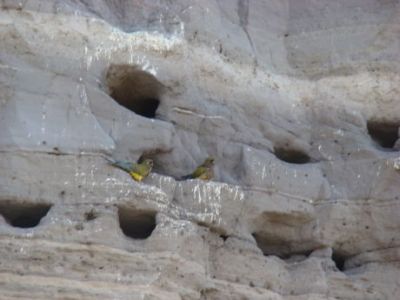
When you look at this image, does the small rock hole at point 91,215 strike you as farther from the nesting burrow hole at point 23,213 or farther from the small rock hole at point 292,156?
the small rock hole at point 292,156

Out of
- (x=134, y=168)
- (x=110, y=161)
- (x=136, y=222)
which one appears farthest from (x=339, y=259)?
(x=110, y=161)

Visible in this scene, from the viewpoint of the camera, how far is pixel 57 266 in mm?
6668

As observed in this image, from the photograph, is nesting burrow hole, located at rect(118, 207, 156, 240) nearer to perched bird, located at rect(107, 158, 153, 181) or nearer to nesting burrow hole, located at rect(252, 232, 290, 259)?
perched bird, located at rect(107, 158, 153, 181)

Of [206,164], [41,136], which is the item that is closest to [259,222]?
[206,164]

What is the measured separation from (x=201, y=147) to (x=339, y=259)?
1.19 meters

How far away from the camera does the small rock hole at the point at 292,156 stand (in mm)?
8188

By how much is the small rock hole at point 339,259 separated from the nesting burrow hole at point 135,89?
59.4 inches

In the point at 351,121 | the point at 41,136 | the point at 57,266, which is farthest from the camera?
the point at 351,121

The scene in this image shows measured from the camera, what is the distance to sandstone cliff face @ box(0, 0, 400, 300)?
271 inches

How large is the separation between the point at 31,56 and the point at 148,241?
1.42 meters

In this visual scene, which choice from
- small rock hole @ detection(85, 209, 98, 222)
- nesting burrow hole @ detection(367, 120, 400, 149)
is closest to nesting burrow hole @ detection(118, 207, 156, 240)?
small rock hole @ detection(85, 209, 98, 222)

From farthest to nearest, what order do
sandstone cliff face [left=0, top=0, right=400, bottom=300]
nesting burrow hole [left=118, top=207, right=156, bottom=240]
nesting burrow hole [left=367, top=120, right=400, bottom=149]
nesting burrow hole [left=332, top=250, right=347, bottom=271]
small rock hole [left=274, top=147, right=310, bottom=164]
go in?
nesting burrow hole [left=367, top=120, right=400, bottom=149], small rock hole [left=274, top=147, right=310, bottom=164], nesting burrow hole [left=332, top=250, right=347, bottom=271], nesting burrow hole [left=118, top=207, right=156, bottom=240], sandstone cliff face [left=0, top=0, right=400, bottom=300]

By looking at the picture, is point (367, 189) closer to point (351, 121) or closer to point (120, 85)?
point (351, 121)

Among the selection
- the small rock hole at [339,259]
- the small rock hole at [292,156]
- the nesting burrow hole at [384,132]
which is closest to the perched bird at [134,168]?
the small rock hole at [292,156]
